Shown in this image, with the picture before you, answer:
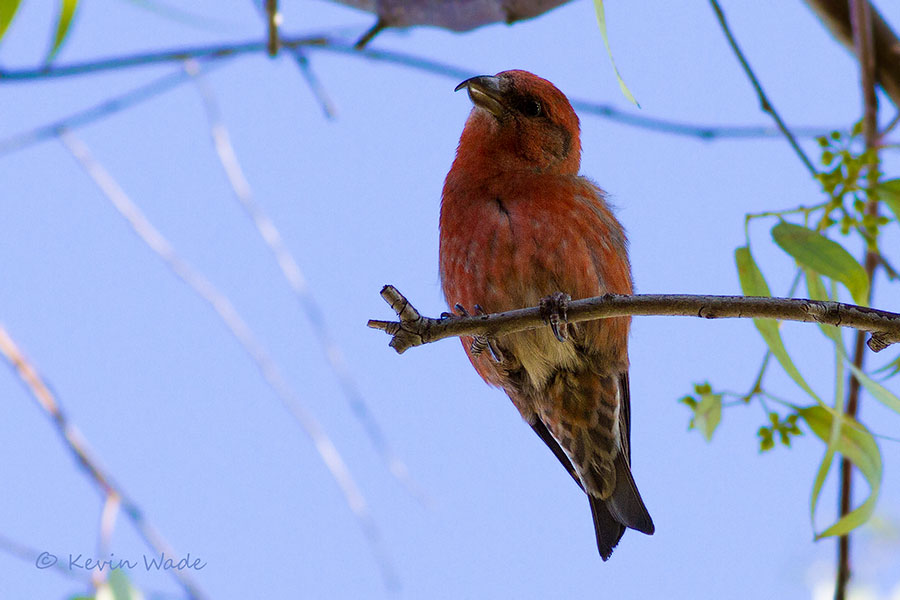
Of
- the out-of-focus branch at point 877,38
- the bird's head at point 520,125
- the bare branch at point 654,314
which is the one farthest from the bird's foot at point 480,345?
the out-of-focus branch at point 877,38

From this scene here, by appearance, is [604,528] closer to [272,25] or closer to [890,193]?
[890,193]

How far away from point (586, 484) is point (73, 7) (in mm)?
2762

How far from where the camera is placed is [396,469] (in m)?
3.79

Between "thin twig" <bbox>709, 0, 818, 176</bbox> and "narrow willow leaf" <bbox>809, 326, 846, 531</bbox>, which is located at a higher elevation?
"thin twig" <bbox>709, 0, 818, 176</bbox>

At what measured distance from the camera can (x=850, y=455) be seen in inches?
103

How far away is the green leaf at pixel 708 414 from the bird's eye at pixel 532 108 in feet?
6.05

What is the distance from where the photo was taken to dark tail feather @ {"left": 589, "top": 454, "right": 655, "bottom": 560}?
12.8ft

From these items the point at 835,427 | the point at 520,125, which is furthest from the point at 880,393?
the point at 520,125

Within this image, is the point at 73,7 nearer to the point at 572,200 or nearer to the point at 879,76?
the point at 572,200

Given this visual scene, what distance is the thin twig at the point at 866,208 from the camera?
8.98 ft

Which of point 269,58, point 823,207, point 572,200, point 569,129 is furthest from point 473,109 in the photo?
point 823,207

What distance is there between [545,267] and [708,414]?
94 cm

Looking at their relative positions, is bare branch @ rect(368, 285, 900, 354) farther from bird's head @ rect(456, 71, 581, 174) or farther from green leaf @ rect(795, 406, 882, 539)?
bird's head @ rect(456, 71, 581, 174)

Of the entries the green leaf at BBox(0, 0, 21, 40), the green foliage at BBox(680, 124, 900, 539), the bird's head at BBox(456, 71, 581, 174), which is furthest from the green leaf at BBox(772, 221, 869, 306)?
the green leaf at BBox(0, 0, 21, 40)
